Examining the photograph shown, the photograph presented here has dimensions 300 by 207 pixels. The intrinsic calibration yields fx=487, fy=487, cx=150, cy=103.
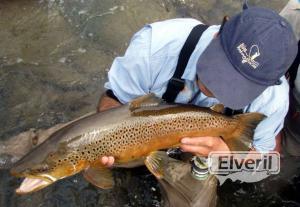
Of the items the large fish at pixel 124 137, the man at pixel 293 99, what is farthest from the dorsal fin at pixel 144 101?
the man at pixel 293 99

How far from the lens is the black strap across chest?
3.15 metres

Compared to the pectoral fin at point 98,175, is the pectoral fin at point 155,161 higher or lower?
higher

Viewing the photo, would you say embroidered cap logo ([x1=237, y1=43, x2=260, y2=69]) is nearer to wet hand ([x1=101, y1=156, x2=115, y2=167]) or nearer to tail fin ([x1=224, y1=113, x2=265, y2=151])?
tail fin ([x1=224, y1=113, x2=265, y2=151])

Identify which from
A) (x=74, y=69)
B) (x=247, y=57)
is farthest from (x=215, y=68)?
(x=74, y=69)

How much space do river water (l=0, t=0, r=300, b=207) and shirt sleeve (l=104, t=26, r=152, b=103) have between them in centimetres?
125

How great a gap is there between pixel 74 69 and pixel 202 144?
8.59ft

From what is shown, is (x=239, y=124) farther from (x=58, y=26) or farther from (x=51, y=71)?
Result: (x=58, y=26)

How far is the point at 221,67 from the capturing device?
2.83 metres

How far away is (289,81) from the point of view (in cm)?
388

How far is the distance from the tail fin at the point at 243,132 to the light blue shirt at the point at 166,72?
5.8 inches

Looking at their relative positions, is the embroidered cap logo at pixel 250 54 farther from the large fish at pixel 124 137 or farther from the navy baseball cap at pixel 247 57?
the large fish at pixel 124 137

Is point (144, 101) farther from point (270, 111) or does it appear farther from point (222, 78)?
point (270, 111)

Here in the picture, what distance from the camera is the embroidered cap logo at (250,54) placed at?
2.75 m

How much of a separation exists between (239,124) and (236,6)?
359cm
